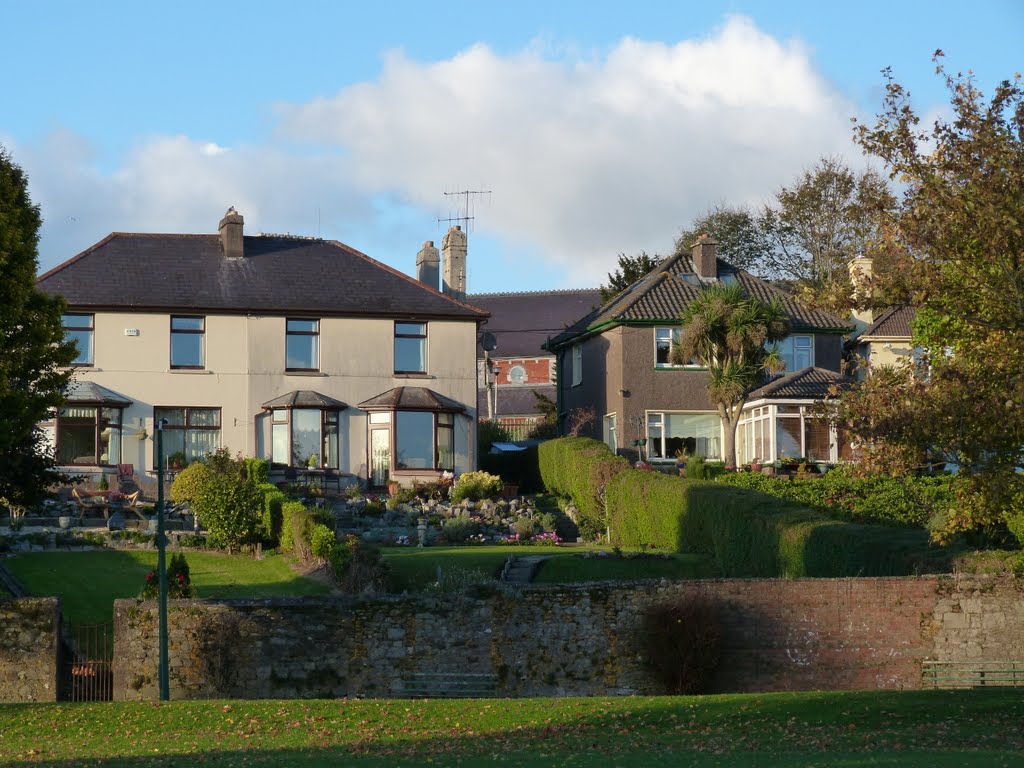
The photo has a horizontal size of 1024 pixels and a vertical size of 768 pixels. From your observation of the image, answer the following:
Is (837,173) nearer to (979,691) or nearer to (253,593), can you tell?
(253,593)

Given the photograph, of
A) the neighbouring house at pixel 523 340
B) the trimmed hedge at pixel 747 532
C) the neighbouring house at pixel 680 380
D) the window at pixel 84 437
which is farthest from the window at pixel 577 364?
the neighbouring house at pixel 523 340

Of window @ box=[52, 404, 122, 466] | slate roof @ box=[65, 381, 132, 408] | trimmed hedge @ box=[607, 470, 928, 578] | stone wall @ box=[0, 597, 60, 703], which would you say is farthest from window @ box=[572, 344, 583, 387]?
stone wall @ box=[0, 597, 60, 703]

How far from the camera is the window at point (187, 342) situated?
4556 cm

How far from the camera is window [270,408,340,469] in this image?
4528 centimetres

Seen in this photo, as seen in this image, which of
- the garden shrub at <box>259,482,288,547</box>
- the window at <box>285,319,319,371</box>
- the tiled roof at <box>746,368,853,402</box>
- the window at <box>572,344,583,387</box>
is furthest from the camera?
the window at <box>572,344,583,387</box>

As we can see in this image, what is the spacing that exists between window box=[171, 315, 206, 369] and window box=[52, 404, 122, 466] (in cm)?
305

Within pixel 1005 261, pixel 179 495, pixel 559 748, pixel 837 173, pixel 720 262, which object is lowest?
pixel 559 748

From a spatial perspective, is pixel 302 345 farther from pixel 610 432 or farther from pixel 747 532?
pixel 747 532

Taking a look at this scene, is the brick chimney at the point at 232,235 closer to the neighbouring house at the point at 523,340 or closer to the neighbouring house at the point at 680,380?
the neighbouring house at the point at 680,380

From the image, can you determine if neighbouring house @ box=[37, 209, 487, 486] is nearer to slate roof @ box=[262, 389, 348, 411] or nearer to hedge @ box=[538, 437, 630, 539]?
slate roof @ box=[262, 389, 348, 411]

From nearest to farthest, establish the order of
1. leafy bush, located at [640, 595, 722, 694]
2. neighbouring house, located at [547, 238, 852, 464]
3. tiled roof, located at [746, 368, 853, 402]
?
1. leafy bush, located at [640, 595, 722, 694]
2. tiled roof, located at [746, 368, 853, 402]
3. neighbouring house, located at [547, 238, 852, 464]

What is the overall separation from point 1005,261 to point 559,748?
8.29 meters

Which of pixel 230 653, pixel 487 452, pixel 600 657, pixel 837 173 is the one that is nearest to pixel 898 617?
pixel 600 657

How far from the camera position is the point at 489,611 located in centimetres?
2347
